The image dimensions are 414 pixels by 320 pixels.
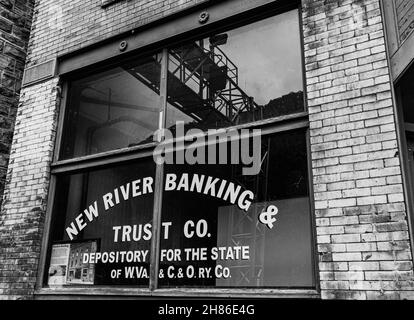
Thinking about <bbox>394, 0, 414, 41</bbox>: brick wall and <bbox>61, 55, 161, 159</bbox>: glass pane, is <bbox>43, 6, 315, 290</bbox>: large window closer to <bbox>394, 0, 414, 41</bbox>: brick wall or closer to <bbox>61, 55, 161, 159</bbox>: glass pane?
<bbox>61, 55, 161, 159</bbox>: glass pane

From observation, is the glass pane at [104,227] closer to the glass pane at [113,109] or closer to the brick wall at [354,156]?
the glass pane at [113,109]

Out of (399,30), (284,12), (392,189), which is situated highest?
(284,12)

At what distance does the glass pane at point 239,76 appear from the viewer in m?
4.63

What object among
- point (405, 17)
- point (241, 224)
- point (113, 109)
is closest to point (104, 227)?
point (113, 109)

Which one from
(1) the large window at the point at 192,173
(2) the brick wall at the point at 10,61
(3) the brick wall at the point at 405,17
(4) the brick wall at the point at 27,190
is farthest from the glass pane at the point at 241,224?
(2) the brick wall at the point at 10,61

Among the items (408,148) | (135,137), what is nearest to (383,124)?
(408,148)

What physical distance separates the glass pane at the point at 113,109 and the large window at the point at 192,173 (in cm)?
2

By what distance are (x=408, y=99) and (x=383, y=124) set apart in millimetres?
587

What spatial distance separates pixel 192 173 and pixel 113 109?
167cm

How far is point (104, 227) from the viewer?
5.23 m

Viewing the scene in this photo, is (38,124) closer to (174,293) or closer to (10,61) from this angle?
(10,61)

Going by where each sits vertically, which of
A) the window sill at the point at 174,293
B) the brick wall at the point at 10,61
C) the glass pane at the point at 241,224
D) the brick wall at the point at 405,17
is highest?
the brick wall at the point at 10,61
